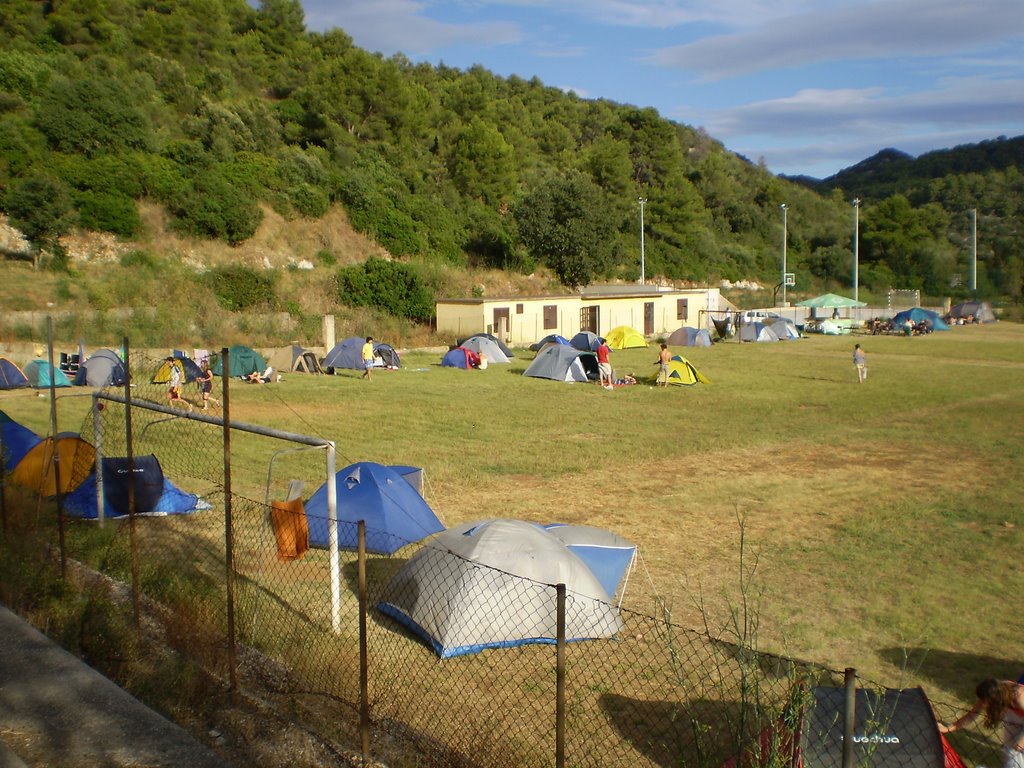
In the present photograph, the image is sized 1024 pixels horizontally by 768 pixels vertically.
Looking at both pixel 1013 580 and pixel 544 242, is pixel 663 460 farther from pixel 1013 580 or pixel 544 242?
pixel 544 242

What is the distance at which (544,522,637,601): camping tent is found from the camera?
28.0 ft

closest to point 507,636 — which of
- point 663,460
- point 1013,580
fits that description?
point 1013,580

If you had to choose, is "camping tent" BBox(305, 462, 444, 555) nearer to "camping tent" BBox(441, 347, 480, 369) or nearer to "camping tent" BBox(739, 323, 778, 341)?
"camping tent" BBox(441, 347, 480, 369)

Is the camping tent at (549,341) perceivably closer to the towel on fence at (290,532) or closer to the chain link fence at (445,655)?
the chain link fence at (445,655)

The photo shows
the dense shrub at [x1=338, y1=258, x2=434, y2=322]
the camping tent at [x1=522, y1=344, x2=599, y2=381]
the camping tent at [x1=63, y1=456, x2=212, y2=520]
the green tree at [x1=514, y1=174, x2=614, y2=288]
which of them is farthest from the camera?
the green tree at [x1=514, y1=174, x2=614, y2=288]

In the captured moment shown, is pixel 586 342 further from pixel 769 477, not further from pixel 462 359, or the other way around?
pixel 769 477

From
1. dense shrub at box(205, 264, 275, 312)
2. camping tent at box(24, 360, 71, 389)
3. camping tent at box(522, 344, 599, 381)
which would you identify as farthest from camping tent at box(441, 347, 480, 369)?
dense shrub at box(205, 264, 275, 312)

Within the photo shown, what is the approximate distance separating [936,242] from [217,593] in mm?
79683

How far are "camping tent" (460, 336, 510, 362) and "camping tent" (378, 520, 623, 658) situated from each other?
74.0 ft

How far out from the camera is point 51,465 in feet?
33.8

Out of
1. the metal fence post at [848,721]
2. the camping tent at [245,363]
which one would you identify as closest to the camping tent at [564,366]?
the camping tent at [245,363]

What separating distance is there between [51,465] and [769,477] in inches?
386

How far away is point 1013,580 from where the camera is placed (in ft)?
30.4

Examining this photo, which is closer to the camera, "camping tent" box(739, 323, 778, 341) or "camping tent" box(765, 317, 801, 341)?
"camping tent" box(739, 323, 778, 341)
